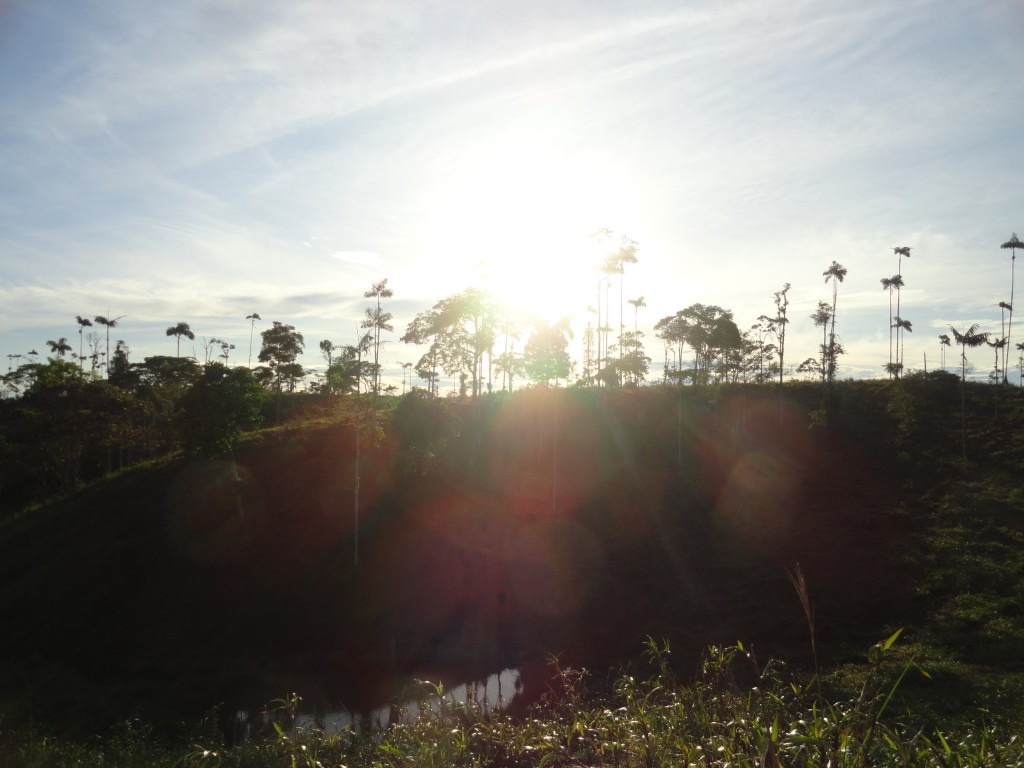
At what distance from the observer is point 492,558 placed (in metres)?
32.3

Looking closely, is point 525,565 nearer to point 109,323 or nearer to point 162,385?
point 162,385

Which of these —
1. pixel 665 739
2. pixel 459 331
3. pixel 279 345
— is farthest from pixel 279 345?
pixel 665 739

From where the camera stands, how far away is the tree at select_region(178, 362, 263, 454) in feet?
104

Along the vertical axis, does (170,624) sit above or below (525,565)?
below

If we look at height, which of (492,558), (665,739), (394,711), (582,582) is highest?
(665,739)

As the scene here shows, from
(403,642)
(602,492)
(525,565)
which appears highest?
(602,492)

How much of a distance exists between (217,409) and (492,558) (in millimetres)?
15472

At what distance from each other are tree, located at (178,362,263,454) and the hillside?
4663 millimetres

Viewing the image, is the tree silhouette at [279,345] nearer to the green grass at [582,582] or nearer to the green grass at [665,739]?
the green grass at [582,582]

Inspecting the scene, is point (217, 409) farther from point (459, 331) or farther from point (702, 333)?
point (702, 333)

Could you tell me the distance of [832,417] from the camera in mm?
48000

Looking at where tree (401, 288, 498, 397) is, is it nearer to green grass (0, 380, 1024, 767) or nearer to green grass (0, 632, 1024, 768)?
green grass (0, 380, 1024, 767)

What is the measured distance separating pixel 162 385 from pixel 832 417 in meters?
59.4

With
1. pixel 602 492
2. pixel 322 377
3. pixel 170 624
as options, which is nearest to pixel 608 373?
pixel 602 492
